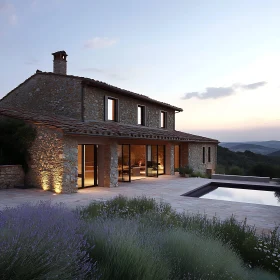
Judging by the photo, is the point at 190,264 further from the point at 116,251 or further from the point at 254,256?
the point at 254,256

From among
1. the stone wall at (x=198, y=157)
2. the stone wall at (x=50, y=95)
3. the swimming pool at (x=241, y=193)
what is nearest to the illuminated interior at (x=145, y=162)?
the stone wall at (x=198, y=157)

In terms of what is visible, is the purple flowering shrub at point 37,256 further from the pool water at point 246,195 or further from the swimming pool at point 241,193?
the pool water at point 246,195

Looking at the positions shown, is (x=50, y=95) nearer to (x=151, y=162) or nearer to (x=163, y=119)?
(x=151, y=162)

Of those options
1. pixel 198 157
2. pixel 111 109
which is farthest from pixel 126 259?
pixel 198 157

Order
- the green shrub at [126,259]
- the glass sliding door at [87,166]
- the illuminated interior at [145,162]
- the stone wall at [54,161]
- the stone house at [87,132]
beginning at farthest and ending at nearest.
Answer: the illuminated interior at [145,162], the glass sliding door at [87,166], the stone house at [87,132], the stone wall at [54,161], the green shrub at [126,259]

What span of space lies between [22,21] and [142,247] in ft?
45.3

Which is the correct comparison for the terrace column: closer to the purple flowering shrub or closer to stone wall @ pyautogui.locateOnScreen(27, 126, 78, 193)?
stone wall @ pyautogui.locateOnScreen(27, 126, 78, 193)

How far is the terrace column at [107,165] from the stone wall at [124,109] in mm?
1999

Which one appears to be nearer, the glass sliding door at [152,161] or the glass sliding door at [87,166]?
the glass sliding door at [87,166]

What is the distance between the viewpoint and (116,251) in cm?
270

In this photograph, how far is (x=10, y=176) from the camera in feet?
34.4

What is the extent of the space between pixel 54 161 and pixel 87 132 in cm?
168

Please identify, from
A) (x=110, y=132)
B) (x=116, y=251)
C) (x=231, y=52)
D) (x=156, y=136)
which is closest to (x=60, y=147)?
(x=110, y=132)

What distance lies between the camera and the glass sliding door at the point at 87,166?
11.2 meters
